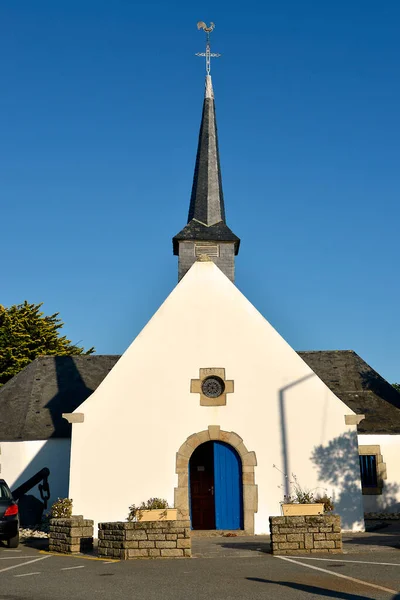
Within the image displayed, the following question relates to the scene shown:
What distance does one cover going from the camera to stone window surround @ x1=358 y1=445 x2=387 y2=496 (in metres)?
20.3

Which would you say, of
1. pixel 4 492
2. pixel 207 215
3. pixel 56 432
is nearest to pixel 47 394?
pixel 56 432

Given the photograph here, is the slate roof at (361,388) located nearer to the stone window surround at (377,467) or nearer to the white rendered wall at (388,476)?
the white rendered wall at (388,476)

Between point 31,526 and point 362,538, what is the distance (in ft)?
30.7

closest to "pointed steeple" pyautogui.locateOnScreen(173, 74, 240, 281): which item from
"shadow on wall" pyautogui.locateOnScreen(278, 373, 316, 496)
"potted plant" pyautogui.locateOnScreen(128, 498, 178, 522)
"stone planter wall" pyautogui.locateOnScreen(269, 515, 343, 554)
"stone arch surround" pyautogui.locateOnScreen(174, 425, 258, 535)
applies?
"shadow on wall" pyautogui.locateOnScreen(278, 373, 316, 496)

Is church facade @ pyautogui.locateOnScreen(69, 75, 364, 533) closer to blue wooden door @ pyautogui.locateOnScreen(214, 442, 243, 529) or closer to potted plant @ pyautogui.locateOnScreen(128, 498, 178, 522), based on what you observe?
blue wooden door @ pyautogui.locateOnScreen(214, 442, 243, 529)

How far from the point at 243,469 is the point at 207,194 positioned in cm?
969

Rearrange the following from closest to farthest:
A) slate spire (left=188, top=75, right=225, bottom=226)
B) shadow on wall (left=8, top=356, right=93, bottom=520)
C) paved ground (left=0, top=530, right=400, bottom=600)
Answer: paved ground (left=0, top=530, right=400, bottom=600), shadow on wall (left=8, top=356, right=93, bottom=520), slate spire (left=188, top=75, right=225, bottom=226)

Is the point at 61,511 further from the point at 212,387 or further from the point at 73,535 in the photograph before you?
the point at 212,387

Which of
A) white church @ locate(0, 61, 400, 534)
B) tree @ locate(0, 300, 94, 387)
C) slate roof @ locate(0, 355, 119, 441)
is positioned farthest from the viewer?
tree @ locate(0, 300, 94, 387)

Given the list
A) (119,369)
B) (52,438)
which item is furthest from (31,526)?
(119,369)

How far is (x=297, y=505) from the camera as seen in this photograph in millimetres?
12203

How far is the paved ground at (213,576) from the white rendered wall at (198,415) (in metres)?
3.23

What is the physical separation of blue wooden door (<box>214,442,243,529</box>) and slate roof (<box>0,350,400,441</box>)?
641 cm

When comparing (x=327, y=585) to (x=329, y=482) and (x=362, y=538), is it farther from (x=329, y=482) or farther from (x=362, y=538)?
(x=329, y=482)
